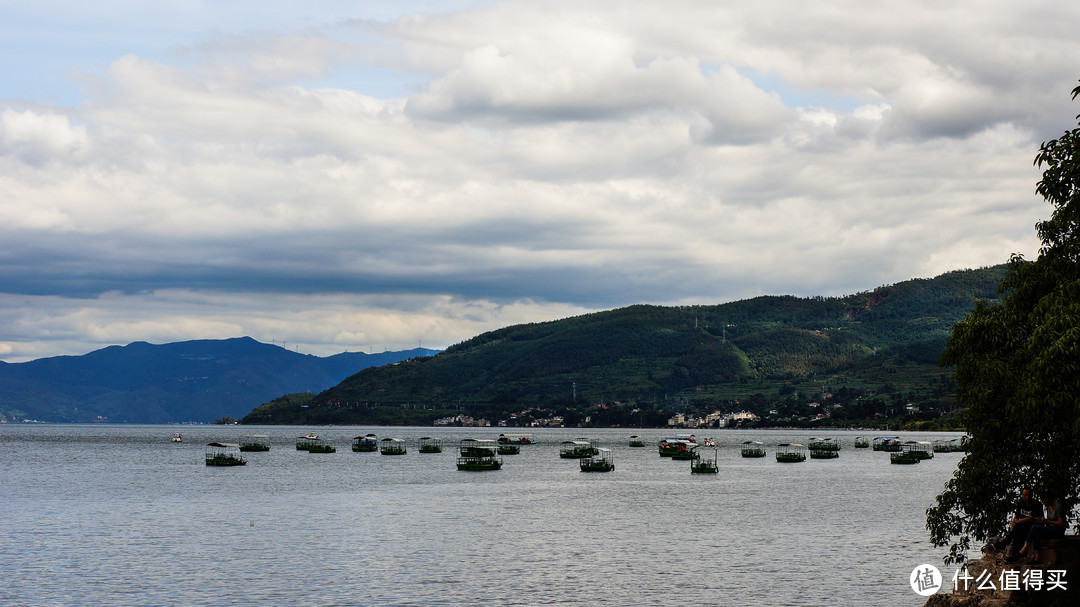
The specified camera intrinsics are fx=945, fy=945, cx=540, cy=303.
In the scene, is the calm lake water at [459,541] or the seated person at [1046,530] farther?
the calm lake water at [459,541]

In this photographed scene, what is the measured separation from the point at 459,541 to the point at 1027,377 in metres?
50.6

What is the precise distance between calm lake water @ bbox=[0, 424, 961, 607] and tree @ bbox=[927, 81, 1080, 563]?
1710 centimetres

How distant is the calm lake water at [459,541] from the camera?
52.7 m

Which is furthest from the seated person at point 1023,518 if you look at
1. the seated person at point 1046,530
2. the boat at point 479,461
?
the boat at point 479,461

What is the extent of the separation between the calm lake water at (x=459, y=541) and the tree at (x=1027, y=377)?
17.1 m

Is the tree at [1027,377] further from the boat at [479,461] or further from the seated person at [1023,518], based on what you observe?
the boat at [479,461]

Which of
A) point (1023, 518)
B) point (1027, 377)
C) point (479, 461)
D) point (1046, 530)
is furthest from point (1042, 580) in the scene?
point (479, 461)

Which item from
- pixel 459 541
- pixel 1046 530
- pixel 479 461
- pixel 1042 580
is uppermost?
pixel 1046 530

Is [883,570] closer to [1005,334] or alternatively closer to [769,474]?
[1005,334]

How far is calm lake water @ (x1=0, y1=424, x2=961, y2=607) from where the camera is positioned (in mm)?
52656

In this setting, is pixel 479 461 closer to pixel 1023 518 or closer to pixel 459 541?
pixel 459 541

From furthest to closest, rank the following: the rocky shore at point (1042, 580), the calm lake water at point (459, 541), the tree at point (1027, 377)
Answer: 1. the calm lake water at point (459, 541)
2. the rocky shore at point (1042, 580)
3. the tree at point (1027, 377)

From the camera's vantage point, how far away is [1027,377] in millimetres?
30375

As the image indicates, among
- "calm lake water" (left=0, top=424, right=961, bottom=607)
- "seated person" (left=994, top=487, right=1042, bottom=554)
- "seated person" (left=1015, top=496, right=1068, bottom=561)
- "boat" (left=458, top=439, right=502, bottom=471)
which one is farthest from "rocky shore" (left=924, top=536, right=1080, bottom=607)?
"boat" (left=458, top=439, right=502, bottom=471)
